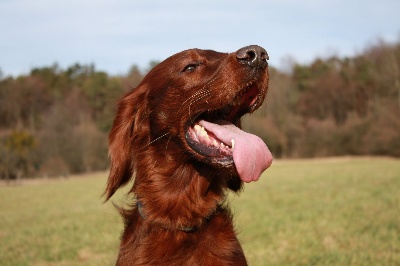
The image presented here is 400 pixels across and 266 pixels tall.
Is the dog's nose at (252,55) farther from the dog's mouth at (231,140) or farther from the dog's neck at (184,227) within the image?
the dog's neck at (184,227)

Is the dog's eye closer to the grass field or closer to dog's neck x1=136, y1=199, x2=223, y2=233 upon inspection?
dog's neck x1=136, y1=199, x2=223, y2=233

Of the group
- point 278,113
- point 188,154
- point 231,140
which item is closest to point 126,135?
point 188,154

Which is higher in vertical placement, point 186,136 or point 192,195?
point 186,136

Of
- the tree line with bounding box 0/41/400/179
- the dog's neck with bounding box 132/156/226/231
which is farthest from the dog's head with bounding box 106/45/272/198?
the tree line with bounding box 0/41/400/179

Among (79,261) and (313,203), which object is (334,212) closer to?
(313,203)

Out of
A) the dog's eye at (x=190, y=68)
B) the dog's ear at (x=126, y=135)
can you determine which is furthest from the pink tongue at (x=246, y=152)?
the dog's ear at (x=126, y=135)

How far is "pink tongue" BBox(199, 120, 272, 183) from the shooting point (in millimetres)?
2762

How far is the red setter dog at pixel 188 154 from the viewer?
9.06ft

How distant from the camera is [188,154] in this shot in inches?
118

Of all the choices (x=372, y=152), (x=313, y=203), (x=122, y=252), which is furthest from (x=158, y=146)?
(x=372, y=152)

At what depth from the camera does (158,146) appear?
315cm

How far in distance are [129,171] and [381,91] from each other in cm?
5998

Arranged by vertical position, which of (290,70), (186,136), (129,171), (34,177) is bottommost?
(34,177)

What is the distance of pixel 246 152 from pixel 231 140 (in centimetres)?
13
